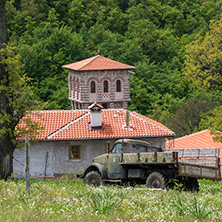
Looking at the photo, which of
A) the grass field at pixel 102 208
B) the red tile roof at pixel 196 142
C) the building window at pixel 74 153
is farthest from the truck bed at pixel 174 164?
the red tile roof at pixel 196 142

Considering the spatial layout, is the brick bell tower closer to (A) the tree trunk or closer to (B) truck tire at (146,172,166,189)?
(A) the tree trunk

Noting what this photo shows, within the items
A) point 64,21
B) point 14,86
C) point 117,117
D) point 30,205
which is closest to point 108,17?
point 64,21

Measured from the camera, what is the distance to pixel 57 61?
314 feet

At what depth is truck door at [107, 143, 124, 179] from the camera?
20.7m

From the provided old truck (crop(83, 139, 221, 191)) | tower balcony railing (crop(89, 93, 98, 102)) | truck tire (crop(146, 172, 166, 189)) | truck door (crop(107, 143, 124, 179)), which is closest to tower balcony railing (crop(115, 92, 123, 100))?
tower balcony railing (crop(89, 93, 98, 102))

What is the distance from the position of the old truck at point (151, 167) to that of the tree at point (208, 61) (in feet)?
35.7

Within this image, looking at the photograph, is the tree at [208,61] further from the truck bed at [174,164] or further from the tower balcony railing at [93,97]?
the tower balcony railing at [93,97]

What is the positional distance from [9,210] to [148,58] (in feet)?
320

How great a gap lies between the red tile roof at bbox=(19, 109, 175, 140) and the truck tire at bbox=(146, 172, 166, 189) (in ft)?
58.9

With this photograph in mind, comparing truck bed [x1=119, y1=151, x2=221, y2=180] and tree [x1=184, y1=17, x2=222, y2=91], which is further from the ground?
tree [x1=184, y1=17, x2=222, y2=91]

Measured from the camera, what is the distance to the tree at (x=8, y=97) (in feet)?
80.6

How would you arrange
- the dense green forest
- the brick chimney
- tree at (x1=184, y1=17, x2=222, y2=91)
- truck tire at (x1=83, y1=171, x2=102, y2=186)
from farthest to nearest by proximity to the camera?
the dense green forest
the brick chimney
tree at (x1=184, y1=17, x2=222, y2=91)
truck tire at (x1=83, y1=171, x2=102, y2=186)

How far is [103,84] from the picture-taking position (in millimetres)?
71250

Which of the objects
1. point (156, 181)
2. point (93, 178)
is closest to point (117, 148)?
point (93, 178)
